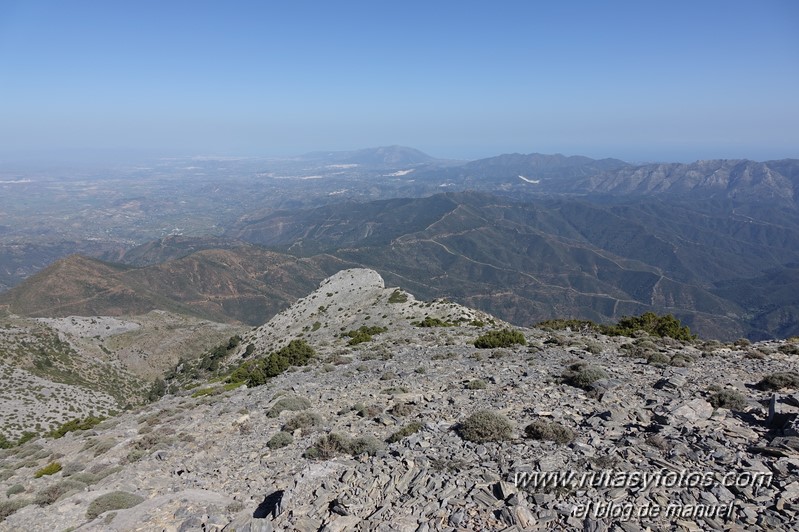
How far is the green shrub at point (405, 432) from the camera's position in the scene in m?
14.6

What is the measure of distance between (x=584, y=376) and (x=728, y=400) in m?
5.19

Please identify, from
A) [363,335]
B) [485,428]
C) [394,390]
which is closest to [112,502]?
[394,390]

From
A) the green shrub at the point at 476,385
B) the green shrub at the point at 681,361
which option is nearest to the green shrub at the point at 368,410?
the green shrub at the point at 476,385

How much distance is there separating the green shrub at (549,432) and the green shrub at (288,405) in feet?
36.8

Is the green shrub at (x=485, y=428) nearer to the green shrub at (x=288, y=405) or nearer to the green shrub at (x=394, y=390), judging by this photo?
the green shrub at (x=394, y=390)

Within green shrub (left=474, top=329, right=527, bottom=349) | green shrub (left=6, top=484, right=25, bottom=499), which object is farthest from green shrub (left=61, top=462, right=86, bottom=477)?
green shrub (left=474, top=329, right=527, bottom=349)

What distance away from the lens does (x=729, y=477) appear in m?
10.1

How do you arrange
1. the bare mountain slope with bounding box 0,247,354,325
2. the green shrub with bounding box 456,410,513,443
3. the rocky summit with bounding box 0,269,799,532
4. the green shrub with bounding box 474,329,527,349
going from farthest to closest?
the bare mountain slope with bounding box 0,247,354,325 < the green shrub with bounding box 474,329,527,349 < the green shrub with bounding box 456,410,513,443 < the rocky summit with bounding box 0,269,799,532

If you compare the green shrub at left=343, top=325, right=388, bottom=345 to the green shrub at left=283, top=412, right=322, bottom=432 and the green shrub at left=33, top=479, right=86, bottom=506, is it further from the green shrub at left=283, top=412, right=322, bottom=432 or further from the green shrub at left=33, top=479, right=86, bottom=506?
the green shrub at left=33, top=479, right=86, bottom=506

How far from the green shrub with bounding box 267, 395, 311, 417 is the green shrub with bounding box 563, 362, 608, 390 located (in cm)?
1275

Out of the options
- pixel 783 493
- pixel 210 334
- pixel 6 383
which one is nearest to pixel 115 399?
pixel 6 383

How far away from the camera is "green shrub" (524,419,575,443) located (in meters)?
12.9

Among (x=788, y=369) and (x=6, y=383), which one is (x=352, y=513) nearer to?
(x=788, y=369)

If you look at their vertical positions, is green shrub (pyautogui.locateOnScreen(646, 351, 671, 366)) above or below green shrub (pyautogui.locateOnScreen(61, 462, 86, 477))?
above
